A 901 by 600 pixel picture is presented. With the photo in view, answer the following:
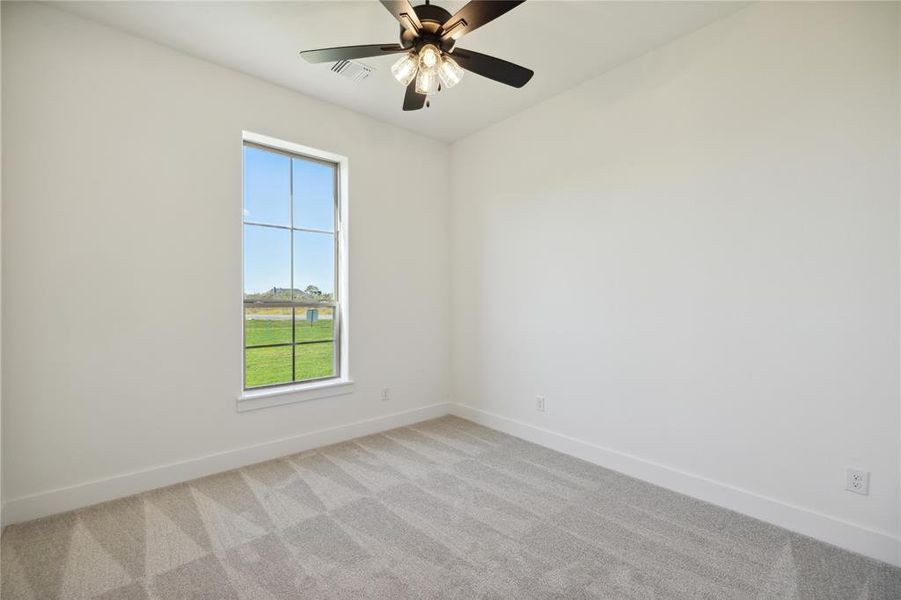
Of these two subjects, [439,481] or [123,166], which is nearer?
[123,166]

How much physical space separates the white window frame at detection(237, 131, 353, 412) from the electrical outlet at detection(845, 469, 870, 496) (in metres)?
3.32

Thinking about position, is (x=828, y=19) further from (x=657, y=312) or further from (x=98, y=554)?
(x=98, y=554)

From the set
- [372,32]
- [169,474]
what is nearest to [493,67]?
[372,32]

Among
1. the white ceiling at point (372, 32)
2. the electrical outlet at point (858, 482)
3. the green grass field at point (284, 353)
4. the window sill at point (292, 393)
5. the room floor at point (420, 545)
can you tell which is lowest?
the room floor at point (420, 545)

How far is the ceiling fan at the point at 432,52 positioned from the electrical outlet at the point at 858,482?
2641 mm

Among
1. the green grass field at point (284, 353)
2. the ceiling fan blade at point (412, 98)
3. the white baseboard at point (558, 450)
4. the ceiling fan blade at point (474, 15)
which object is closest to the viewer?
the ceiling fan blade at point (474, 15)

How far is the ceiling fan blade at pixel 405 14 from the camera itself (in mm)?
1742

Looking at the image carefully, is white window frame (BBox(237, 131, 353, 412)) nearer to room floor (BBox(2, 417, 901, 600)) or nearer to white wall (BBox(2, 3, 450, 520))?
white wall (BBox(2, 3, 450, 520))

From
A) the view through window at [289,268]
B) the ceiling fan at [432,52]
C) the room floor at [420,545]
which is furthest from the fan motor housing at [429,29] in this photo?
the room floor at [420,545]

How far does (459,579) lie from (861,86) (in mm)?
3126

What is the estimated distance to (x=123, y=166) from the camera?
2.54m

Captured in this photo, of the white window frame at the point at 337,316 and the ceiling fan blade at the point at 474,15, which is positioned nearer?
the ceiling fan blade at the point at 474,15

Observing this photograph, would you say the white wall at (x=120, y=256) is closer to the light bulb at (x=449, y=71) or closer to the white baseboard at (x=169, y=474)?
the white baseboard at (x=169, y=474)

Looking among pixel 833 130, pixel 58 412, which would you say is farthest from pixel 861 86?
pixel 58 412
